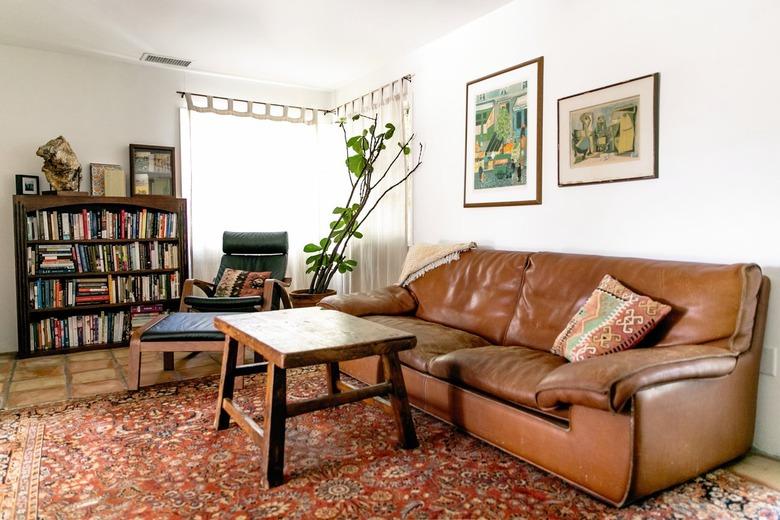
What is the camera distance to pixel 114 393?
10.1 ft

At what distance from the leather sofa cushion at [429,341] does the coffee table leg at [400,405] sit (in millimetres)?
292

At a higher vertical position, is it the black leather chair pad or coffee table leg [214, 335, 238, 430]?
the black leather chair pad

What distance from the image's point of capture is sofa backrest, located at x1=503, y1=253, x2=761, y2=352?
80.3 inches

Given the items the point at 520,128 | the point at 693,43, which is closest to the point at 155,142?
the point at 520,128

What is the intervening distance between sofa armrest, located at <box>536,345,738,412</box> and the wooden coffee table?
2.08 ft

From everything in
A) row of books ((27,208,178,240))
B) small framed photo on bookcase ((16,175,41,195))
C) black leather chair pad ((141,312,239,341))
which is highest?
small framed photo on bookcase ((16,175,41,195))

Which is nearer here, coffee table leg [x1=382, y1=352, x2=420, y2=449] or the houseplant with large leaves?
coffee table leg [x1=382, y1=352, x2=420, y2=449]

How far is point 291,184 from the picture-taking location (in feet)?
17.5

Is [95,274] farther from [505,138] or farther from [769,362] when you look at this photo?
[769,362]

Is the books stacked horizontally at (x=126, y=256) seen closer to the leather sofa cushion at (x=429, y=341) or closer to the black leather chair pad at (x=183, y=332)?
the black leather chair pad at (x=183, y=332)

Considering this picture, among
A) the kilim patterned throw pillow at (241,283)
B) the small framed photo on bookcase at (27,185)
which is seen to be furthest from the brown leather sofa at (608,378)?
the small framed photo on bookcase at (27,185)

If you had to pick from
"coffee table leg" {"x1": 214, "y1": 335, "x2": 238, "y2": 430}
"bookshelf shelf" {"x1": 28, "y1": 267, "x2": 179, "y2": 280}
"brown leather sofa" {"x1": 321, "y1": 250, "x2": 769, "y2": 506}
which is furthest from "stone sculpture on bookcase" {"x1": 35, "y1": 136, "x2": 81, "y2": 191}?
"brown leather sofa" {"x1": 321, "y1": 250, "x2": 769, "y2": 506}

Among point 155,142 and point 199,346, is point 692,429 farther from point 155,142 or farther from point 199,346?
point 155,142

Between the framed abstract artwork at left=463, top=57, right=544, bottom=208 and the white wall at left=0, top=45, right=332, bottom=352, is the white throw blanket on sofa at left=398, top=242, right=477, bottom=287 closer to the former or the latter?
the framed abstract artwork at left=463, top=57, right=544, bottom=208
